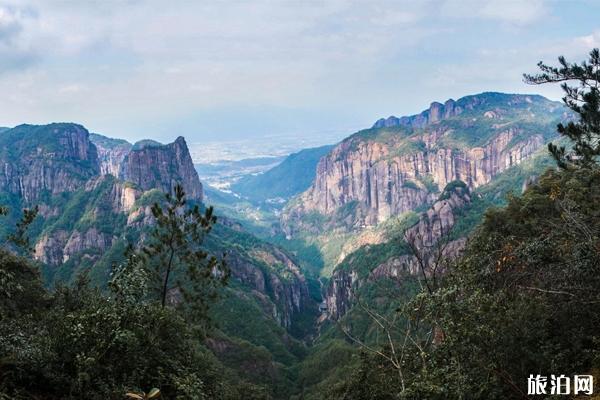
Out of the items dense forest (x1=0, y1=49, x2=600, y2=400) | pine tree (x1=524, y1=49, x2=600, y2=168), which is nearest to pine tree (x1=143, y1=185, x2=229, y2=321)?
dense forest (x1=0, y1=49, x2=600, y2=400)

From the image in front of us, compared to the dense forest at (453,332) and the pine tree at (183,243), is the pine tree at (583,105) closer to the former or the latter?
the dense forest at (453,332)

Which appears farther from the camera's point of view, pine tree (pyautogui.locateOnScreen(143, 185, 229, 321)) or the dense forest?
pine tree (pyautogui.locateOnScreen(143, 185, 229, 321))

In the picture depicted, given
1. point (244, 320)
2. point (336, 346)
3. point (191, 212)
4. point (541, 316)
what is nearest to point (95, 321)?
point (191, 212)

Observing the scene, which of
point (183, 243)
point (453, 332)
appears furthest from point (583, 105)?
point (183, 243)

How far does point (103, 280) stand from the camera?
474 ft

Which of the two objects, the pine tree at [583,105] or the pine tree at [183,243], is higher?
the pine tree at [583,105]

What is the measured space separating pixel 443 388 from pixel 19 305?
3241 cm

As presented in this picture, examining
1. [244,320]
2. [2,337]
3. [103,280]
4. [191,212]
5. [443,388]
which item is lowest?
[244,320]

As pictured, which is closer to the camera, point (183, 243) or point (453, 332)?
point (453, 332)

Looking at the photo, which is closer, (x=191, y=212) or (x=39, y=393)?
(x=39, y=393)

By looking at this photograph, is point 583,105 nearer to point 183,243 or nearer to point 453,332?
point 453,332

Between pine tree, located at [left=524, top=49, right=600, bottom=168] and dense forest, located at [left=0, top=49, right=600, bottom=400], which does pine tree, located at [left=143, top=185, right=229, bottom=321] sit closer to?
dense forest, located at [left=0, top=49, right=600, bottom=400]

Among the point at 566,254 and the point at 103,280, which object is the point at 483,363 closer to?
the point at 566,254

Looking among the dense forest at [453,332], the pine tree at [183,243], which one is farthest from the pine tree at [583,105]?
the pine tree at [183,243]
